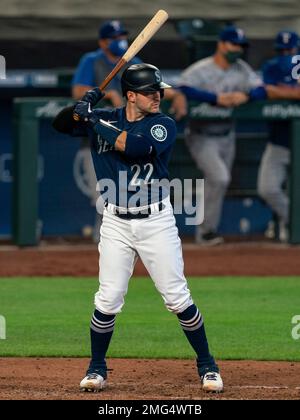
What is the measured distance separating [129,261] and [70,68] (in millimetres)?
7551

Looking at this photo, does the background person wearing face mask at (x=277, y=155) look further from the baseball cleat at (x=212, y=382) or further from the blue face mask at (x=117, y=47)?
the baseball cleat at (x=212, y=382)

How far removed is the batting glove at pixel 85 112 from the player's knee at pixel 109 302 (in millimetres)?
902

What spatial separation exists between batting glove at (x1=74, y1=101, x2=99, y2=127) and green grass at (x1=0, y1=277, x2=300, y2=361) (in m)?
1.85

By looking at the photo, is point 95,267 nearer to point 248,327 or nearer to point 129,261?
point 248,327

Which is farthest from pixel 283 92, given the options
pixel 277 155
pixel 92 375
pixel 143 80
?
pixel 92 375

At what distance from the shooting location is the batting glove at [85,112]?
21.9ft

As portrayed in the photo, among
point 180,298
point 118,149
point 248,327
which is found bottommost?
point 248,327

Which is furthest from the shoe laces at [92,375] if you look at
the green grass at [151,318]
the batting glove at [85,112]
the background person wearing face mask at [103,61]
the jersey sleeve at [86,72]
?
the jersey sleeve at [86,72]

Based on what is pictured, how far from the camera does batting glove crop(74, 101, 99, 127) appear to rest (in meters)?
6.67

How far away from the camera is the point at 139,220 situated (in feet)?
21.9

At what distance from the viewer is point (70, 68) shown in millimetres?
14008

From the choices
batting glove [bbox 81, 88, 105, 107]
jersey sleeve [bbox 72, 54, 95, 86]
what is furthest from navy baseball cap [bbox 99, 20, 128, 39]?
batting glove [bbox 81, 88, 105, 107]
